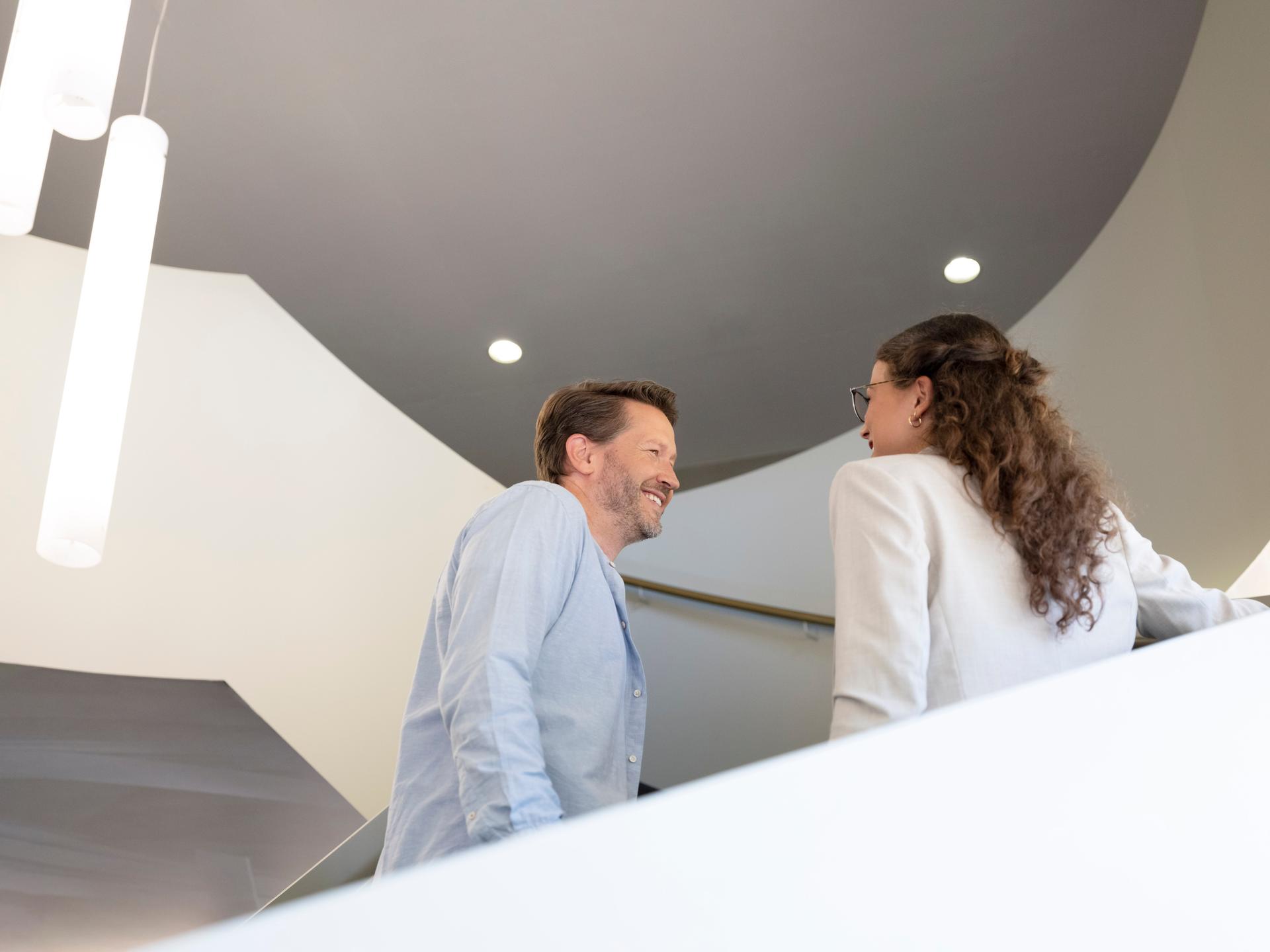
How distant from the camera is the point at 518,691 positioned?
133 cm

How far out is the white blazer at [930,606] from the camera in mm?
1259

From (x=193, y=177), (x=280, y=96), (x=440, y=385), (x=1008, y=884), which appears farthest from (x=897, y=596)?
(x=440, y=385)

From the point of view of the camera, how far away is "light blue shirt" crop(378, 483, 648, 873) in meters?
1.27

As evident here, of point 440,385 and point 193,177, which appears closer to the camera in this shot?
point 193,177

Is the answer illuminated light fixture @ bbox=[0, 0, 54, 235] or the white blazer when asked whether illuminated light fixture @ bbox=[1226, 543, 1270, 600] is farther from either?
illuminated light fixture @ bbox=[0, 0, 54, 235]

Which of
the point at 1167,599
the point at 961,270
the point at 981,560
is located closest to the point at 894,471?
the point at 981,560

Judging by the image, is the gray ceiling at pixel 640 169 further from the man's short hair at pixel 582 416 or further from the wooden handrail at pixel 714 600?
the man's short hair at pixel 582 416

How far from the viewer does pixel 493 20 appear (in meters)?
4.41

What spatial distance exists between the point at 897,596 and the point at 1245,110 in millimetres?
2569

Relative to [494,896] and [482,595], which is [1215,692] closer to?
[494,896]

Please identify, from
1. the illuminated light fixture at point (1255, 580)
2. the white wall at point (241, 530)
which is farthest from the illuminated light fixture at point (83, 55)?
the illuminated light fixture at point (1255, 580)

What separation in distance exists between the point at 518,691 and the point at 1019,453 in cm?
77

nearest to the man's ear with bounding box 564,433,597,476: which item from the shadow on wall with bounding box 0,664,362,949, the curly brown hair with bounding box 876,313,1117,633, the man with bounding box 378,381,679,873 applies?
the man with bounding box 378,381,679,873

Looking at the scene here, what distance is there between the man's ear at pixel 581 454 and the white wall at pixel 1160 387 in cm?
137
